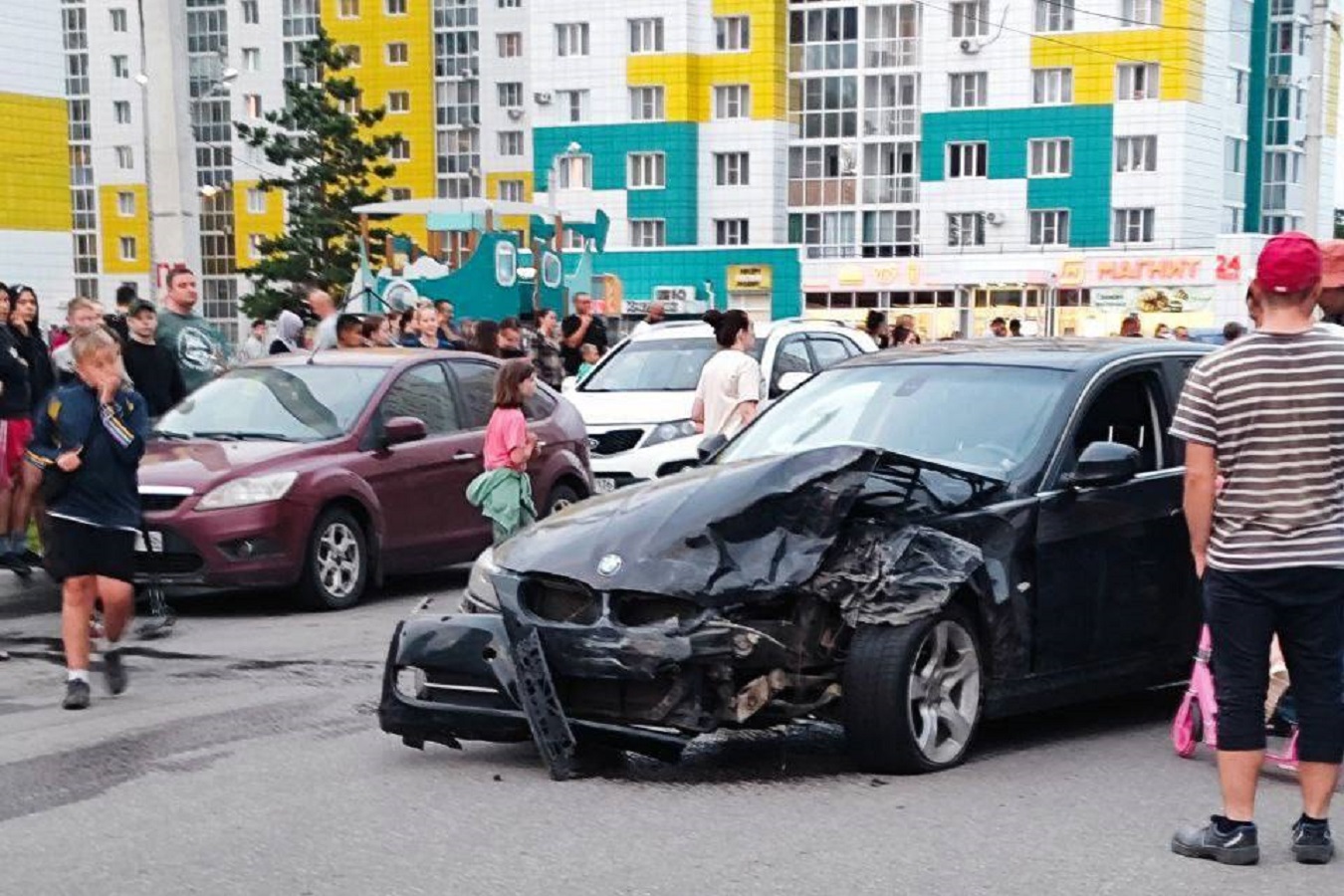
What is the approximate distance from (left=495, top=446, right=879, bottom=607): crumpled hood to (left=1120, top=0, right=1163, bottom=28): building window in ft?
199

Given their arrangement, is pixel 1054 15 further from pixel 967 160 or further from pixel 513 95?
pixel 513 95

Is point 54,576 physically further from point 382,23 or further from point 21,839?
point 382,23

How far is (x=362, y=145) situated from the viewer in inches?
2505

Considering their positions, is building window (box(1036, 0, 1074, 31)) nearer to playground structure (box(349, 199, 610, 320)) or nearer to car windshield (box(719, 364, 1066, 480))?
playground structure (box(349, 199, 610, 320))

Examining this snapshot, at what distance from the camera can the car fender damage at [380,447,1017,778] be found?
646cm

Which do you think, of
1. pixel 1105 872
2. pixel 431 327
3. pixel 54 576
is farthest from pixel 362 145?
pixel 1105 872

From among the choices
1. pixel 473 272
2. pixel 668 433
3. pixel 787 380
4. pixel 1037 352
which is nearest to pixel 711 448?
pixel 1037 352

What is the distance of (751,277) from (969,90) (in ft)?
34.7

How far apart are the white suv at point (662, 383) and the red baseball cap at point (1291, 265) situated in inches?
354

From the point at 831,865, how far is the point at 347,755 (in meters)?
2.44

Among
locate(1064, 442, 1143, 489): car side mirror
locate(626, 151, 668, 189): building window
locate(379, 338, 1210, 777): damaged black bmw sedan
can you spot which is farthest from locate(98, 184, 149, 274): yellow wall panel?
locate(1064, 442, 1143, 489): car side mirror

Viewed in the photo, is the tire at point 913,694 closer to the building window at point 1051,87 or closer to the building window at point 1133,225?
the building window at point 1133,225

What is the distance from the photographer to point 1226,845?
554 cm

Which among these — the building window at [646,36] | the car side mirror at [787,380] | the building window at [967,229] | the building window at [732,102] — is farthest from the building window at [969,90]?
the car side mirror at [787,380]
